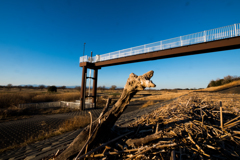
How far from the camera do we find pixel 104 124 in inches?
107

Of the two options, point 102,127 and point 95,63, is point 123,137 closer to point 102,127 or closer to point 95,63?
point 102,127

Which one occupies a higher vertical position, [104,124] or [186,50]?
[186,50]

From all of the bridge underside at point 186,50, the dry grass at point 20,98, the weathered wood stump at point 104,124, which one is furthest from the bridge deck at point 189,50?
the dry grass at point 20,98

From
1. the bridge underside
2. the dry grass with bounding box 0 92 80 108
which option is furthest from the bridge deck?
the dry grass with bounding box 0 92 80 108

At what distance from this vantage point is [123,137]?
3.05 meters

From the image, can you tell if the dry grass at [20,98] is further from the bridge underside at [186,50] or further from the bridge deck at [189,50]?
the bridge deck at [189,50]

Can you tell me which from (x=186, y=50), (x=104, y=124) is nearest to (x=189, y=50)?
(x=186, y=50)

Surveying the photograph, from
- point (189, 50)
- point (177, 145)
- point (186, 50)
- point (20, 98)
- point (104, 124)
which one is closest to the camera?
point (177, 145)

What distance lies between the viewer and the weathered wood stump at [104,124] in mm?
2332

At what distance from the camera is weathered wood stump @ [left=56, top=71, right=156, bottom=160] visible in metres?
2.33

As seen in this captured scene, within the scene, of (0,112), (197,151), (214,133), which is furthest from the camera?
(0,112)

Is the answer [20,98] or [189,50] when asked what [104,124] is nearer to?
[189,50]

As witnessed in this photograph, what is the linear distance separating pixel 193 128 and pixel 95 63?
14.2m

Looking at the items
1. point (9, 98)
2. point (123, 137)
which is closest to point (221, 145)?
point (123, 137)
